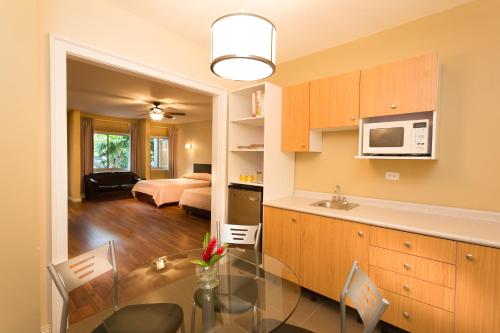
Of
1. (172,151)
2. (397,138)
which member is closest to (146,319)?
(397,138)

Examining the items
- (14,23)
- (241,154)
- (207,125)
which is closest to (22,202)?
(14,23)

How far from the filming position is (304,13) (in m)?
2.13

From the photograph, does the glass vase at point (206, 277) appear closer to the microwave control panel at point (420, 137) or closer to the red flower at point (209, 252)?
the red flower at point (209, 252)

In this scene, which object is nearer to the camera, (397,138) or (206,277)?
(206,277)

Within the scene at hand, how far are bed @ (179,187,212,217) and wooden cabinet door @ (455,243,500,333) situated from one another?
4.17m

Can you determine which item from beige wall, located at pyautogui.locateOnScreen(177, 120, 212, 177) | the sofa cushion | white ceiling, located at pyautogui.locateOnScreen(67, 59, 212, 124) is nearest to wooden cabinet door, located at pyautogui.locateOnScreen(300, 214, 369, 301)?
white ceiling, located at pyautogui.locateOnScreen(67, 59, 212, 124)

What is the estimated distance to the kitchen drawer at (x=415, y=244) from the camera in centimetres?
160

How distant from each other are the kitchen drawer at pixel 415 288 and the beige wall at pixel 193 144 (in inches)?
269

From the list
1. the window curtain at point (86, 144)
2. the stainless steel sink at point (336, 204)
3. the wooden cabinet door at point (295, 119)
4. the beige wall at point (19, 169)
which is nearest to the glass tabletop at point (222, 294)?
the beige wall at point (19, 169)

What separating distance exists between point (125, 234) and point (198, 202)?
161 cm

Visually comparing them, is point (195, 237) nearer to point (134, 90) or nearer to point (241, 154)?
point (241, 154)

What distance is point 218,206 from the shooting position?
3.18m

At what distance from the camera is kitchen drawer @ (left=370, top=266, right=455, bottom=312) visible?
5.30 ft

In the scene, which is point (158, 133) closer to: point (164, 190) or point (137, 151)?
point (137, 151)
